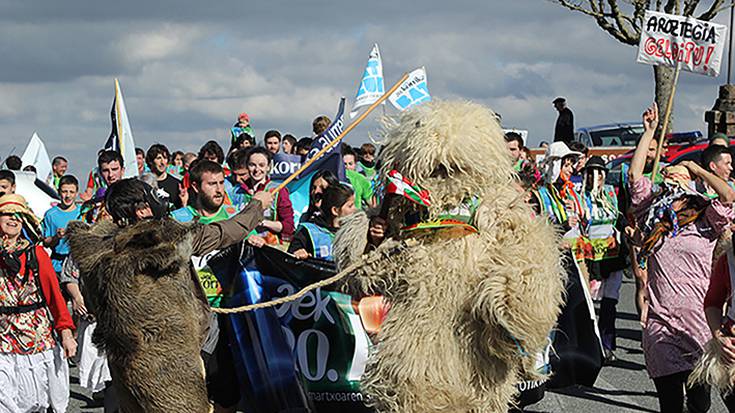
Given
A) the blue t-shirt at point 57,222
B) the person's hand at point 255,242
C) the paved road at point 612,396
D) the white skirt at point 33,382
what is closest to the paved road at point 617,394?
the paved road at point 612,396

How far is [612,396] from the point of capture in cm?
869

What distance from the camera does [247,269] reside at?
6.60 metres

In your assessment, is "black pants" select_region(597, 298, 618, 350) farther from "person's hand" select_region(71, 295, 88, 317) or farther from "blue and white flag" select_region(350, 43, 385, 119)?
"person's hand" select_region(71, 295, 88, 317)

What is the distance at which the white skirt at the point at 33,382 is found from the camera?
6.61 m

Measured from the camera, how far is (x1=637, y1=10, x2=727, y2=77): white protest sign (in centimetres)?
1055

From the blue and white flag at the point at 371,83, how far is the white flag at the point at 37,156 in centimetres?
911

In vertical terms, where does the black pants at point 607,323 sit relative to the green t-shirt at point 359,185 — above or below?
below

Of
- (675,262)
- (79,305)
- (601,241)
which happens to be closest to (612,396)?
(601,241)

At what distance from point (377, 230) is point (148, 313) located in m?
1.33

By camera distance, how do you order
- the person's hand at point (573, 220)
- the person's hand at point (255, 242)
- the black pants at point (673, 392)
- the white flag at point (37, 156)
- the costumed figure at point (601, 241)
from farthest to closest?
1. the white flag at point (37, 156)
2. the costumed figure at point (601, 241)
3. the person's hand at point (573, 220)
4. the person's hand at point (255, 242)
5. the black pants at point (673, 392)

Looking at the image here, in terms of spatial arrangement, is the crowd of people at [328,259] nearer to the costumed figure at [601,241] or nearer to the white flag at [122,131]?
the white flag at [122,131]

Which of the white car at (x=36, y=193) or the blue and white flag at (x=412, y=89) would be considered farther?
the white car at (x=36, y=193)

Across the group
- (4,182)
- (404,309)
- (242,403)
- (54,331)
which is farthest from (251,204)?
(4,182)

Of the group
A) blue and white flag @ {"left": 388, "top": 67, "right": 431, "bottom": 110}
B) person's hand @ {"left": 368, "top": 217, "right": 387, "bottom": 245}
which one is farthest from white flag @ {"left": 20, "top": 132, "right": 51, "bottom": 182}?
person's hand @ {"left": 368, "top": 217, "right": 387, "bottom": 245}
